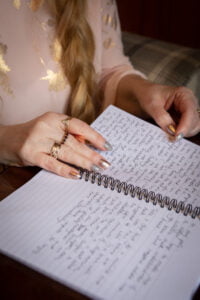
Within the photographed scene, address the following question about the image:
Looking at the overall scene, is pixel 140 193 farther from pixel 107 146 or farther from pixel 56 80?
pixel 56 80

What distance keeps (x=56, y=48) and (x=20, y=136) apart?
14.6 inches

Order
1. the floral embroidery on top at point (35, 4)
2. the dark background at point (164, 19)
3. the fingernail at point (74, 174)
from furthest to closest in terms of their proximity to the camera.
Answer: the dark background at point (164, 19) < the floral embroidery on top at point (35, 4) < the fingernail at point (74, 174)

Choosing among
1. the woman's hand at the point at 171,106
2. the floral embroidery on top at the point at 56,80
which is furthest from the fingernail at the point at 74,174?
the floral embroidery on top at the point at 56,80

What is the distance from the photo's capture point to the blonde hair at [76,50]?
A: 82 cm

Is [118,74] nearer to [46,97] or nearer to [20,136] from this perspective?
[46,97]

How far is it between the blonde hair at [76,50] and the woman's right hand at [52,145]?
0.27m

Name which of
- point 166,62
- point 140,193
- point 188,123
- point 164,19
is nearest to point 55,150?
point 140,193

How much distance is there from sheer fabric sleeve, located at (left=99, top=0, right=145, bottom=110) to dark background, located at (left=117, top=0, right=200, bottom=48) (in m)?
0.97

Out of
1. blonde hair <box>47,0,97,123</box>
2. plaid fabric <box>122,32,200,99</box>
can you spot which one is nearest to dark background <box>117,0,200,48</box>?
plaid fabric <box>122,32,200,99</box>

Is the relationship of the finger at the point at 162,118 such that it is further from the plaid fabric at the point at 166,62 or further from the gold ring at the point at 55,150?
the plaid fabric at the point at 166,62

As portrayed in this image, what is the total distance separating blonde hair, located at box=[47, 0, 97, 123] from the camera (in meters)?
0.82

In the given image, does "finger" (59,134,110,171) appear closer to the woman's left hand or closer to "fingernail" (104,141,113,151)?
"fingernail" (104,141,113,151)

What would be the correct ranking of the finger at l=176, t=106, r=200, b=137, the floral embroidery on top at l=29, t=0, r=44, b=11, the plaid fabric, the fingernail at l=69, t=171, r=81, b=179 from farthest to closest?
the plaid fabric, the floral embroidery on top at l=29, t=0, r=44, b=11, the finger at l=176, t=106, r=200, b=137, the fingernail at l=69, t=171, r=81, b=179

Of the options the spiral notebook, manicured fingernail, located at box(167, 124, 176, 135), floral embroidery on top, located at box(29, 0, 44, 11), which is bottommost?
the spiral notebook
